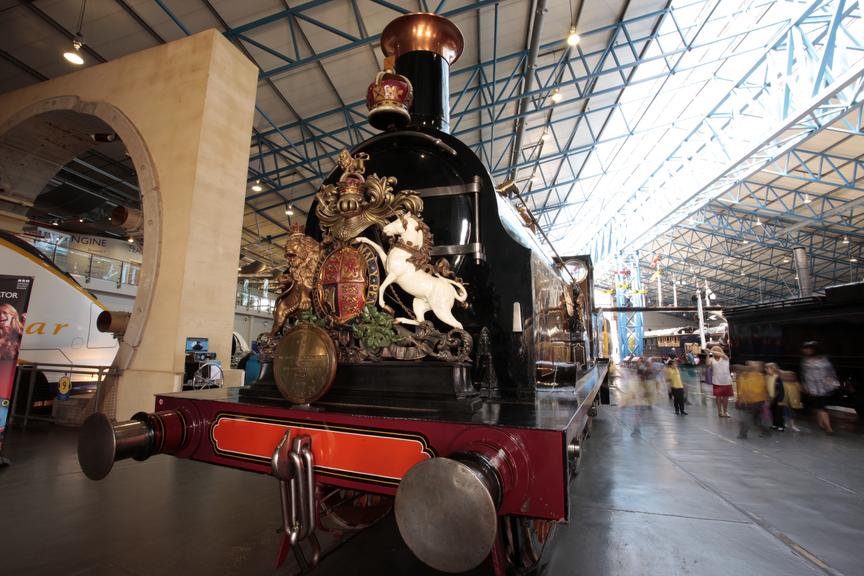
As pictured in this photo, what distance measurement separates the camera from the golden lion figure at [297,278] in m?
2.62

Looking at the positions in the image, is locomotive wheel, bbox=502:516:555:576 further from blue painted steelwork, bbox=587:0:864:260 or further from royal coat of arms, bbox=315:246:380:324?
blue painted steelwork, bbox=587:0:864:260

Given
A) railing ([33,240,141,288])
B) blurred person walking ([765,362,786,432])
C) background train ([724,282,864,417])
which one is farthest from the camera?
railing ([33,240,141,288])

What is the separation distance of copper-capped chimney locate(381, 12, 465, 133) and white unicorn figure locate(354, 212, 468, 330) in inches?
61.2

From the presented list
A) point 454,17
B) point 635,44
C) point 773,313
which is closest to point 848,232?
point 773,313

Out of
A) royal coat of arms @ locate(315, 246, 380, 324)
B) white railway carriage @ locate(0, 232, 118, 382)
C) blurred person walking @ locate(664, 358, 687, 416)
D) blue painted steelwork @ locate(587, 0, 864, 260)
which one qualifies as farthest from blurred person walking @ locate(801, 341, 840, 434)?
white railway carriage @ locate(0, 232, 118, 382)

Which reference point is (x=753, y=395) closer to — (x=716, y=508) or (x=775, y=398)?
(x=775, y=398)

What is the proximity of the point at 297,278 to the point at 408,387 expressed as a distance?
1090 millimetres

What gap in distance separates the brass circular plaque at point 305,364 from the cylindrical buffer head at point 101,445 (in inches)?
28.2

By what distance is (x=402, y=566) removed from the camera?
2.21m

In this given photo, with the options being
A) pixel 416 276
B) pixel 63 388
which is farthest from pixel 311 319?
pixel 63 388

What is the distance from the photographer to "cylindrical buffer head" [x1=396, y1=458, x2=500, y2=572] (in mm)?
1093

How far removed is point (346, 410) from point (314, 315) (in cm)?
81

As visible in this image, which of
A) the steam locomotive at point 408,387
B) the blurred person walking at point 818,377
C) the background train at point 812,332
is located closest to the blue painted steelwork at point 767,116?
the background train at point 812,332

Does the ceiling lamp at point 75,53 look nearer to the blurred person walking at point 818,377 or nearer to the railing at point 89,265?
the railing at point 89,265
